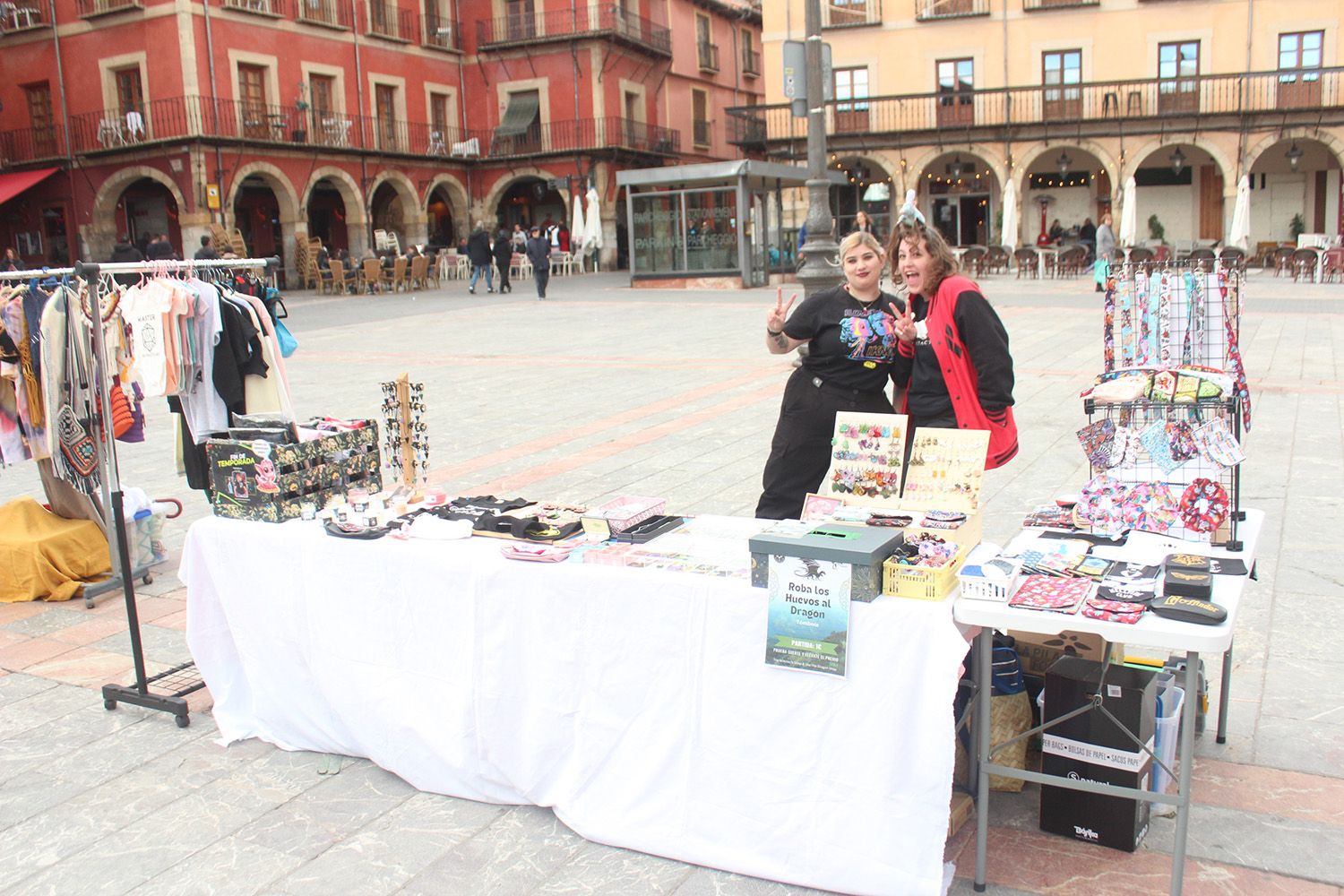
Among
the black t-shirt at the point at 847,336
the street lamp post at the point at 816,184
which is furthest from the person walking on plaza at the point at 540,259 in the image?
the black t-shirt at the point at 847,336

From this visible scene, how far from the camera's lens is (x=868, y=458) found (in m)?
3.40

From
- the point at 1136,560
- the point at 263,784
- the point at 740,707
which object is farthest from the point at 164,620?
the point at 1136,560

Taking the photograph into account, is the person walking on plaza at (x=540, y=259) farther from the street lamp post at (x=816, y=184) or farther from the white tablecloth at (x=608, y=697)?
the white tablecloth at (x=608, y=697)

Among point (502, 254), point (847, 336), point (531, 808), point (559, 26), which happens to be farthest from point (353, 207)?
point (531, 808)

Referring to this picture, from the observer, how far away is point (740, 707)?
281 cm

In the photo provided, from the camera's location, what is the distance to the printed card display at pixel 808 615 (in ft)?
8.70

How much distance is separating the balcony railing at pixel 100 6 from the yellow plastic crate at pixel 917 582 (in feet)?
91.5

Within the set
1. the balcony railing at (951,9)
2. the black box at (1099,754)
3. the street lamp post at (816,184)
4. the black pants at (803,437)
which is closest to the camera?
the black box at (1099,754)

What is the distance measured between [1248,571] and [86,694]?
3893mm

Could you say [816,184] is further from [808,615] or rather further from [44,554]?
[808,615]

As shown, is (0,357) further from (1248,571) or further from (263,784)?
(1248,571)

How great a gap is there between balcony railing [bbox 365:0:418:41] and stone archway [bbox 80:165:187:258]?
7.33 metres

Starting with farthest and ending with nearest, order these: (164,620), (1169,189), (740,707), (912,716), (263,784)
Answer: (1169,189) → (164,620) → (263,784) → (740,707) → (912,716)

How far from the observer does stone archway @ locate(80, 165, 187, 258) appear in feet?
87.1
